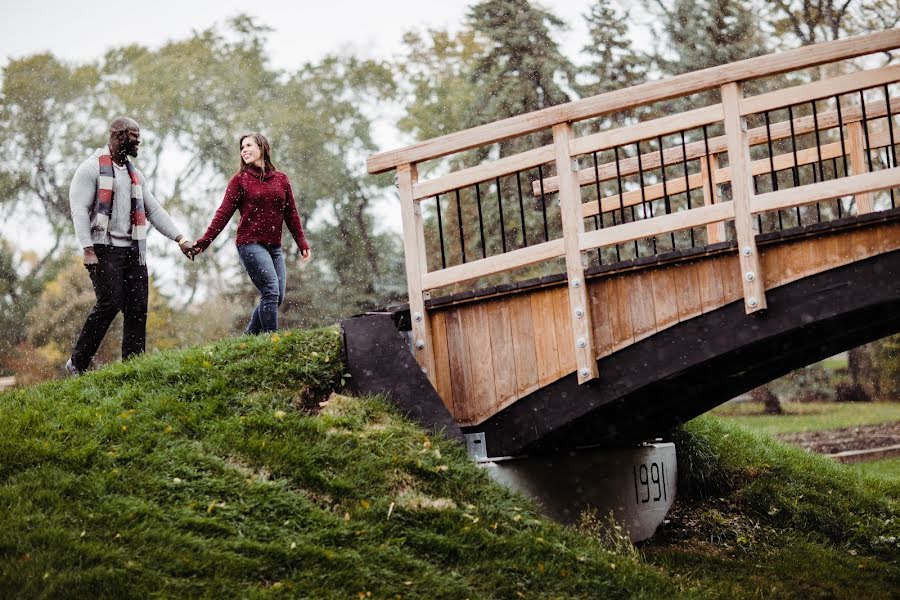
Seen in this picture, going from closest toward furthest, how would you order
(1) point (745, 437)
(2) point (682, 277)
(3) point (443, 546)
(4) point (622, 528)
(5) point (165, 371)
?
(3) point (443, 546), (2) point (682, 277), (5) point (165, 371), (4) point (622, 528), (1) point (745, 437)

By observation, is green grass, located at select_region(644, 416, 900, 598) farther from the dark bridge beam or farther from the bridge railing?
the bridge railing

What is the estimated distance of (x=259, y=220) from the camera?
8.27 m

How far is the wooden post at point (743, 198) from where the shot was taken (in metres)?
6.66

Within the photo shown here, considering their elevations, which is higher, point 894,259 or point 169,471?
point 894,259

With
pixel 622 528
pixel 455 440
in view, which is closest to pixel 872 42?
pixel 455 440

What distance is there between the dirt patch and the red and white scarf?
11117 millimetres

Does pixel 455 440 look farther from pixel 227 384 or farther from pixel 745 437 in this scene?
pixel 745 437

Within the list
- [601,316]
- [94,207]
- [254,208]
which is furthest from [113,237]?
[601,316]

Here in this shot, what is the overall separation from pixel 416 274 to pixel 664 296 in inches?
77.4

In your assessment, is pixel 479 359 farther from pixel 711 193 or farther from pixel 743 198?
pixel 711 193

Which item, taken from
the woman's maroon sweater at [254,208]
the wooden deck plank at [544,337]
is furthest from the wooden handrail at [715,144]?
the woman's maroon sweater at [254,208]

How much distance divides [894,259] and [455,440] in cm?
316

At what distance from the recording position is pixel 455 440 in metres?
7.27

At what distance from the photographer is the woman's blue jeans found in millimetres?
8195
